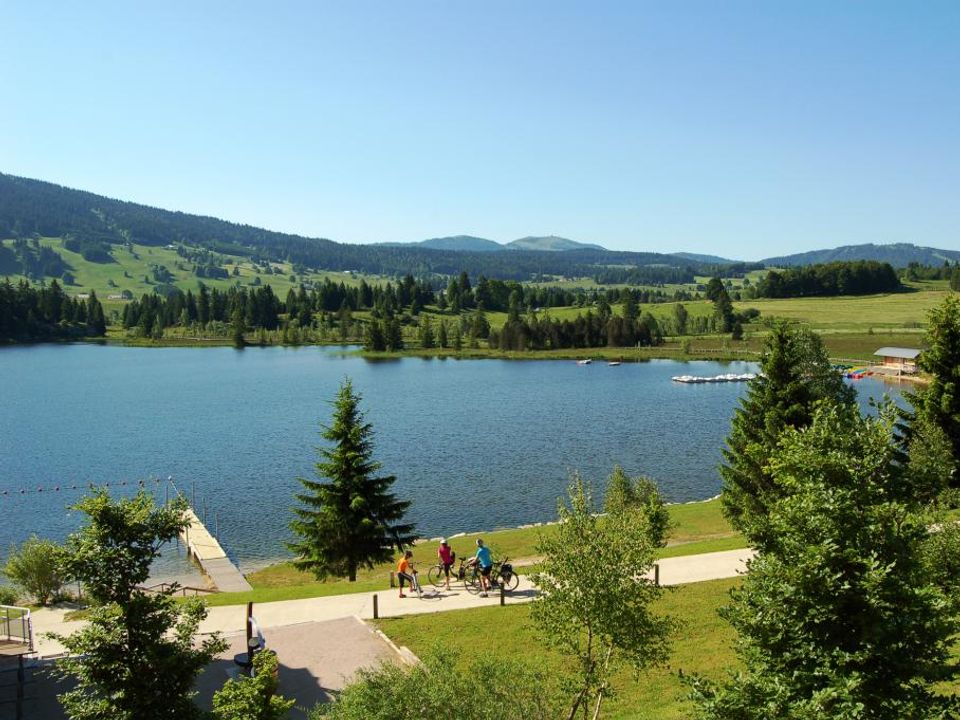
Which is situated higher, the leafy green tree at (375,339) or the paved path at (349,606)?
the leafy green tree at (375,339)

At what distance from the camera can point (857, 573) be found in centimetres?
993

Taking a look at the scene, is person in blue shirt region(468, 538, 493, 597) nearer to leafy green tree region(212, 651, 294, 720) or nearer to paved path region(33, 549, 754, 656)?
paved path region(33, 549, 754, 656)

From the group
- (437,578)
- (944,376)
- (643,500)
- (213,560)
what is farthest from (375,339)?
(437,578)

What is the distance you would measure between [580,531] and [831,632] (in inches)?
185

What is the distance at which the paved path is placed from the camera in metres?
22.1

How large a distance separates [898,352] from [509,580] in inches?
4897

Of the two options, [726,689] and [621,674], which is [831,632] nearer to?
[726,689]

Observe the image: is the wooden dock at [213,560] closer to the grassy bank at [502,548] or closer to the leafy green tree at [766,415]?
the grassy bank at [502,548]

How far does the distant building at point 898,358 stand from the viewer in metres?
122

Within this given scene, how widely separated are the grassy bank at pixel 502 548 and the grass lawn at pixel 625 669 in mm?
Result: 4945

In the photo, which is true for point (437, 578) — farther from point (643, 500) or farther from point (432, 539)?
point (643, 500)

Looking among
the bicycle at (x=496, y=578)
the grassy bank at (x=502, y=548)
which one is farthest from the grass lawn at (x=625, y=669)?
the grassy bank at (x=502, y=548)

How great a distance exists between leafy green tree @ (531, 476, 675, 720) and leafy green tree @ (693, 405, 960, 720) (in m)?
2.57

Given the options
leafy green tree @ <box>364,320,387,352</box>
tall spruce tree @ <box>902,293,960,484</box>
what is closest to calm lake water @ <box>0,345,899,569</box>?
tall spruce tree @ <box>902,293,960,484</box>
